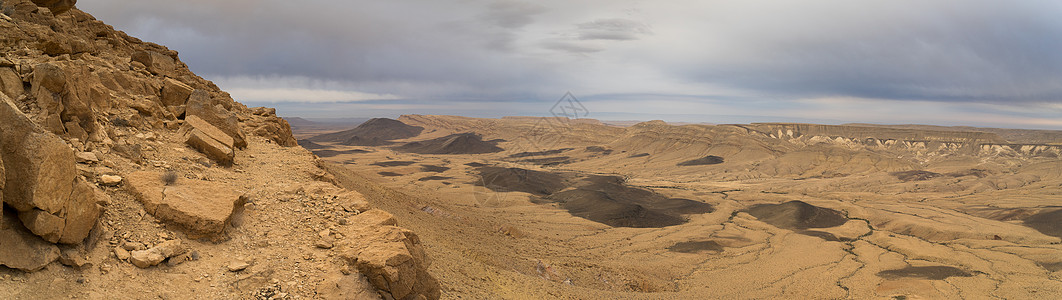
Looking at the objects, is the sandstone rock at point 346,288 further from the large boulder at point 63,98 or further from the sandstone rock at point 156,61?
the sandstone rock at point 156,61

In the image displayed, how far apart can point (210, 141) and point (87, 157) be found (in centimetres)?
341

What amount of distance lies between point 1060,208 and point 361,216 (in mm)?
63156

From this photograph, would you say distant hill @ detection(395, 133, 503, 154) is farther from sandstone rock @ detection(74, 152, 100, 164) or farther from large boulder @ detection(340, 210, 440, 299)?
sandstone rock @ detection(74, 152, 100, 164)

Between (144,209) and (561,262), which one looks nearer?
(144,209)

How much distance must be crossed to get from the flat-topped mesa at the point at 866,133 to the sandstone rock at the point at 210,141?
121363 mm

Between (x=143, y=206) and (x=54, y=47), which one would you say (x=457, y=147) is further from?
(x=143, y=206)

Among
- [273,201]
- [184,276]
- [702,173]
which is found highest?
[273,201]

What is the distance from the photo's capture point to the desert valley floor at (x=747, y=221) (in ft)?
69.7

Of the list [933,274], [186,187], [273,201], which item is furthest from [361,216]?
[933,274]

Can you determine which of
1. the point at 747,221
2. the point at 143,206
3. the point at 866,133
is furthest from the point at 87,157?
the point at 866,133

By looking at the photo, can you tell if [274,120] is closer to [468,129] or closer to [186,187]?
[186,187]

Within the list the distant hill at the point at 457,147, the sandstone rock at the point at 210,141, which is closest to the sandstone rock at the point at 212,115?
the sandstone rock at the point at 210,141

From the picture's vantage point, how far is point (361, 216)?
9.18 metres

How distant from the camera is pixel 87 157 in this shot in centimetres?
717
